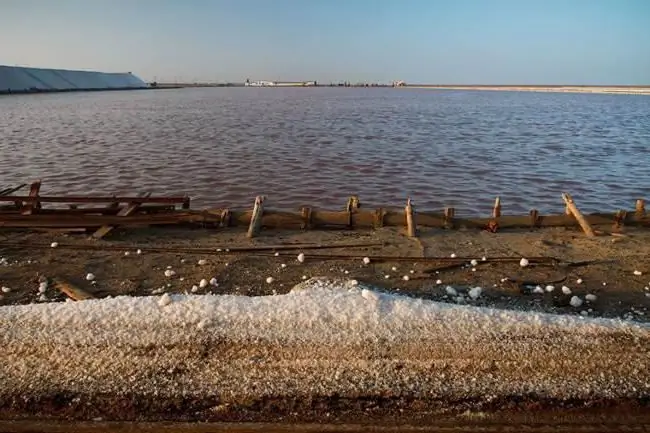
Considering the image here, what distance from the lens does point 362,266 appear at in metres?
7.98

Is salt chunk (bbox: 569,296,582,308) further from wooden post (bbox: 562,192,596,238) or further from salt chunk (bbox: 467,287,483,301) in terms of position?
wooden post (bbox: 562,192,596,238)

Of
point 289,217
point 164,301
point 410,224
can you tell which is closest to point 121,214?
point 289,217

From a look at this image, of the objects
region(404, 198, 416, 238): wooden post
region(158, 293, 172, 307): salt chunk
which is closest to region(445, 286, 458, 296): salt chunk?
region(404, 198, 416, 238): wooden post

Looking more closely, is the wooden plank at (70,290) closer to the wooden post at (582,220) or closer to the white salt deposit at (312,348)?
the white salt deposit at (312,348)

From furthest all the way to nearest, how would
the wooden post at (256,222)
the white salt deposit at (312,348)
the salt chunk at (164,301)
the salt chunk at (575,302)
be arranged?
the wooden post at (256,222), the salt chunk at (575,302), the salt chunk at (164,301), the white salt deposit at (312,348)

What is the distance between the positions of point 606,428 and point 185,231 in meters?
7.58

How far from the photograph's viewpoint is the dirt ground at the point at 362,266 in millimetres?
6945

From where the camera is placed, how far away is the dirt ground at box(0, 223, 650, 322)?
695 centimetres

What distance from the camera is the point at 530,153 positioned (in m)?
23.7

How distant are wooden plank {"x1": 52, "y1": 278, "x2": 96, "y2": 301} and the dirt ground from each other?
11 centimetres

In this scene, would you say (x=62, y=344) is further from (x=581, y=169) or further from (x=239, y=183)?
(x=581, y=169)

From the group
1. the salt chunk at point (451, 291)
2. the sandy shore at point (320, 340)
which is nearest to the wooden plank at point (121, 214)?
A: the sandy shore at point (320, 340)

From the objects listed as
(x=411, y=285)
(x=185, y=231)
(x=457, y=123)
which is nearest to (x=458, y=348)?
(x=411, y=285)

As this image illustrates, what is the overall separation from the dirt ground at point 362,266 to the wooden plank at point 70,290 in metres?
0.11
